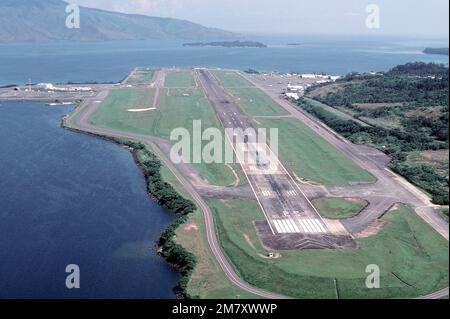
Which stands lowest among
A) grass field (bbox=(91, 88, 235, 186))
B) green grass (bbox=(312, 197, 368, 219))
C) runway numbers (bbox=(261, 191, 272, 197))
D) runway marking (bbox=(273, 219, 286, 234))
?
runway marking (bbox=(273, 219, 286, 234))

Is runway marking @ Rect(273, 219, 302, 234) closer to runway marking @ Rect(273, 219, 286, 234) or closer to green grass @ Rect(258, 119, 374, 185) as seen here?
runway marking @ Rect(273, 219, 286, 234)

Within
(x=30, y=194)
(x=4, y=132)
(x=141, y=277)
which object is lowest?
(x=141, y=277)

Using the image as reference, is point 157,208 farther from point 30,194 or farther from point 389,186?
point 389,186

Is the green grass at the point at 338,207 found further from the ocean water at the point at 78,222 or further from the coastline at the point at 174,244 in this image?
the ocean water at the point at 78,222

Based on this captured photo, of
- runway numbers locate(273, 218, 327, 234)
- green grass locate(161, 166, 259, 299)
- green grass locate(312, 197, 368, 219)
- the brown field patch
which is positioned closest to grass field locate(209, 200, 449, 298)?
green grass locate(161, 166, 259, 299)

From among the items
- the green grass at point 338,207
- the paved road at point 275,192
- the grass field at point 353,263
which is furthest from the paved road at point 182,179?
the green grass at point 338,207
